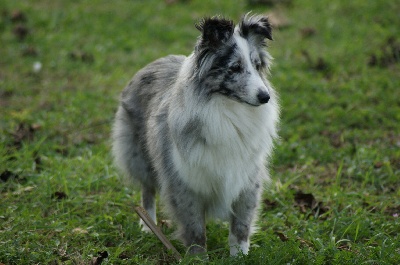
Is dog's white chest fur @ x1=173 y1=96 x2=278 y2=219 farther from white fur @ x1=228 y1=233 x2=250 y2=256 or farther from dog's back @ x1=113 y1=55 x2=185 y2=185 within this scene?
dog's back @ x1=113 y1=55 x2=185 y2=185

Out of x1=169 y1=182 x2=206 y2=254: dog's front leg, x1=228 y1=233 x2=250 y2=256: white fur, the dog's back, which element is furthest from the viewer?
the dog's back

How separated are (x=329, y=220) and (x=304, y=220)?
20cm

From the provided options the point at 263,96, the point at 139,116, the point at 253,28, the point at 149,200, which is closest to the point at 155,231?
the point at 149,200

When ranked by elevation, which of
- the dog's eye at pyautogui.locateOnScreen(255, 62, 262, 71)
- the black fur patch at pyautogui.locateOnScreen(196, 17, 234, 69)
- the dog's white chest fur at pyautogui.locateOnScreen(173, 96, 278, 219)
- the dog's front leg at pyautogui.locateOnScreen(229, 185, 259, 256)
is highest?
the black fur patch at pyautogui.locateOnScreen(196, 17, 234, 69)

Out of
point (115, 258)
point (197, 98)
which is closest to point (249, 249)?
point (115, 258)

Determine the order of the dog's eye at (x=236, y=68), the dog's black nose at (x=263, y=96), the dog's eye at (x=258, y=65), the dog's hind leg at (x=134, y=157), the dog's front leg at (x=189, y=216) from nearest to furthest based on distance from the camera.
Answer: the dog's black nose at (x=263, y=96)
the dog's eye at (x=236, y=68)
the dog's eye at (x=258, y=65)
the dog's front leg at (x=189, y=216)
the dog's hind leg at (x=134, y=157)

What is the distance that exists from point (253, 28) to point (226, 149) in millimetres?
827

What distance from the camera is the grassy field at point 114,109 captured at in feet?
13.4

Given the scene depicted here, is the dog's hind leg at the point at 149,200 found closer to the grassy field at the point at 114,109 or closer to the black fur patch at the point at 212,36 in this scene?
the grassy field at the point at 114,109

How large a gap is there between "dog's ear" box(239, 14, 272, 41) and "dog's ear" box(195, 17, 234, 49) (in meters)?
0.15

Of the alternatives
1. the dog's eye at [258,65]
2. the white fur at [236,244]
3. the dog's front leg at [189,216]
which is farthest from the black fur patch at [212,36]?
the white fur at [236,244]

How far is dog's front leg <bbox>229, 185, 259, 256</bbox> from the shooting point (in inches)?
156

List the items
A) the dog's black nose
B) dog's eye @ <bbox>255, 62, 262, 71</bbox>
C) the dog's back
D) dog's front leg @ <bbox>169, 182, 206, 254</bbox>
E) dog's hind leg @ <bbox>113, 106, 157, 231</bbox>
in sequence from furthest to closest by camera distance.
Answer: dog's hind leg @ <bbox>113, 106, 157, 231</bbox> < the dog's back < dog's front leg @ <bbox>169, 182, 206, 254</bbox> < dog's eye @ <bbox>255, 62, 262, 71</bbox> < the dog's black nose

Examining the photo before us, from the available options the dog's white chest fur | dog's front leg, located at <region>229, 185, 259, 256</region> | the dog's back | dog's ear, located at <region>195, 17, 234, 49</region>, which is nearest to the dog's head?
dog's ear, located at <region>195, 17, 234, 49</region>
